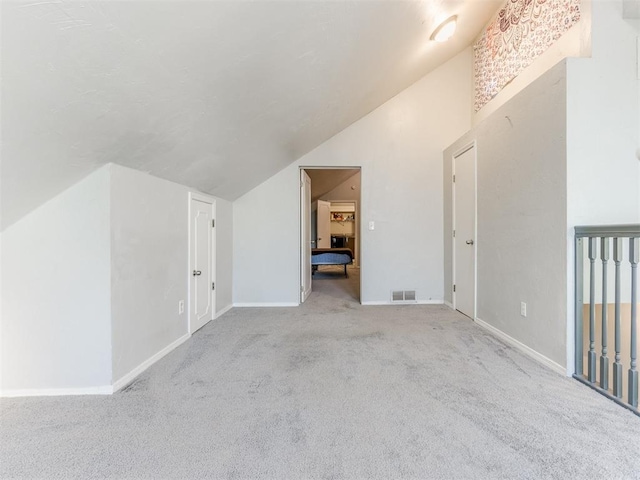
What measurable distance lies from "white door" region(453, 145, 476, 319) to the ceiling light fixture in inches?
45.4

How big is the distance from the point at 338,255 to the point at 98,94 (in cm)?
522

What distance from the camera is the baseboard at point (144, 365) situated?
1.75m

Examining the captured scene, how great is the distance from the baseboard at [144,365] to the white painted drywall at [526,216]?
2886 mm

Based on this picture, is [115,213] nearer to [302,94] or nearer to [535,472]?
[302,94]

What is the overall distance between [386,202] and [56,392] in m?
3.61

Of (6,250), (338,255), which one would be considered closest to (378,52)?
(6,250)

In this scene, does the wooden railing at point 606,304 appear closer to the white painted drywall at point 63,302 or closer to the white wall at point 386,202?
the white wall at point 386,202

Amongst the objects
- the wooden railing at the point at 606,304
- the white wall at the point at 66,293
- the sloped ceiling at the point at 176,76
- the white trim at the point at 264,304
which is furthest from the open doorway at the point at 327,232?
the wooden railing at the point at 606,304

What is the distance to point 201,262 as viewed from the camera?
2.91 meters

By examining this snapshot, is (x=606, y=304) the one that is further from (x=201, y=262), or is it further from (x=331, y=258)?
(x=331, y=258)

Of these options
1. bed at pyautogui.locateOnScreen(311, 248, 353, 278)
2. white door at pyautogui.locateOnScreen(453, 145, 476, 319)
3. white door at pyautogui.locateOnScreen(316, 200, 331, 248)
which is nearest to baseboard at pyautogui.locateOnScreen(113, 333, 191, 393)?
white door at pyautogui.locateOnScreen(453, 145, 476, 319)

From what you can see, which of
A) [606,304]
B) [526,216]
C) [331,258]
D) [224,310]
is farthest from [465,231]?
[331,258]

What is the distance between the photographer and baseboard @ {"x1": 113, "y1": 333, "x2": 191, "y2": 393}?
1.75 meters

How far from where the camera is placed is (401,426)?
4.45 feet
